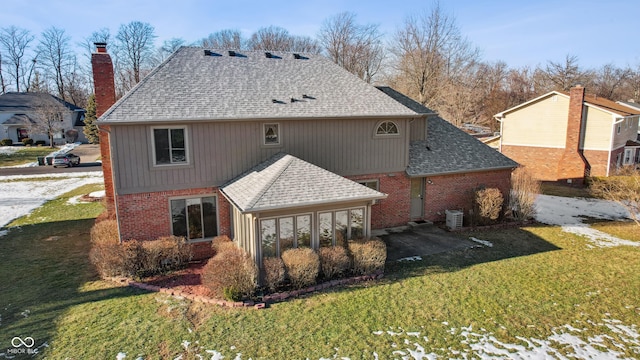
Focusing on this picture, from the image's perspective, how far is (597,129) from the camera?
2414cm

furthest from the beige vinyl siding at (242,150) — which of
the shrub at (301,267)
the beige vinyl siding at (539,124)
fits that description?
the beige vinyl siding at (539,124)

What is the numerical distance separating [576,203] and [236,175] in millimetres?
18534

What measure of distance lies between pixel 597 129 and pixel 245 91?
Answer: 23552mm

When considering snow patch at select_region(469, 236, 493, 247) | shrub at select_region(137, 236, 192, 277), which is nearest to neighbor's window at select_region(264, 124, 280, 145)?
shrub at select_region(137, 236, 192, 277)

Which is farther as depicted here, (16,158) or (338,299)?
(16,158)

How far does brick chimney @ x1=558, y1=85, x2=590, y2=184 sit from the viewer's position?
24.0 meters

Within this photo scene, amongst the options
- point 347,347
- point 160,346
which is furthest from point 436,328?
point 160,346

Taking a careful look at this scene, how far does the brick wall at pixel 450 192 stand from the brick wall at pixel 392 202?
3.40 feet

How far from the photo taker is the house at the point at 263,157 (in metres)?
10.7

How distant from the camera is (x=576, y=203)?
20078 millimetres

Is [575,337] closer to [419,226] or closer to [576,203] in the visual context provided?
[419,226]

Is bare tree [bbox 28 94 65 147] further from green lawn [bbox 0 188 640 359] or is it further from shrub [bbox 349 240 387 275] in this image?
shrub [bbox 349 240 387 275]

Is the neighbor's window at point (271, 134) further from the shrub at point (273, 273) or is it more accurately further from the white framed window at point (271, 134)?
the shrub at point (273, 273)

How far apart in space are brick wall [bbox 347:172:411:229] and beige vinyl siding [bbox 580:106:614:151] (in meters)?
17.2
